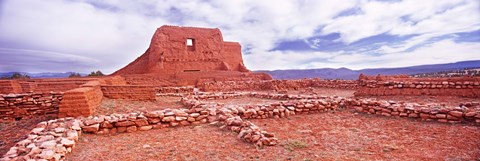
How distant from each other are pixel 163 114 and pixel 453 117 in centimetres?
813

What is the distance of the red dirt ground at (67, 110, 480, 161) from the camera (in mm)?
5020

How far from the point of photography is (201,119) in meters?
7.94

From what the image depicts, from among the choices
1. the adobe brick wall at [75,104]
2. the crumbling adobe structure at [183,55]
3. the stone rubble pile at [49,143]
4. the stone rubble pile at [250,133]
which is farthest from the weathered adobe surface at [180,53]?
the stone rubble pile at [250,133]

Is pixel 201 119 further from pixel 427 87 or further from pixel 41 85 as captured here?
pixel 41 85

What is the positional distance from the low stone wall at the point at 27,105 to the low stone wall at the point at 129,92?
2.25m

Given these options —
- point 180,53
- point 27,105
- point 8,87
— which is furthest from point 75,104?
point 180,53

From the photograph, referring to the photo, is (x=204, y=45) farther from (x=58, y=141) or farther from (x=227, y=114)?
(x=58, y=141)

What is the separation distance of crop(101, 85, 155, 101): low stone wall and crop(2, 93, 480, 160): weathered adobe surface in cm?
506

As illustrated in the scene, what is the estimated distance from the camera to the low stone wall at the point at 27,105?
937cm

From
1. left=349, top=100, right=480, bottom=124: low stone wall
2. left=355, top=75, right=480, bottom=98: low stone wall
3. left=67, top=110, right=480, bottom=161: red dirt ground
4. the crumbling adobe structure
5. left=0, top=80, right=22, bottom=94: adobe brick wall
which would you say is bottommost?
left=67, top=110, right=480, bottom=161: red dirt ground

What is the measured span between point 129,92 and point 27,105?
3833 mm

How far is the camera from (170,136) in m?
6.54

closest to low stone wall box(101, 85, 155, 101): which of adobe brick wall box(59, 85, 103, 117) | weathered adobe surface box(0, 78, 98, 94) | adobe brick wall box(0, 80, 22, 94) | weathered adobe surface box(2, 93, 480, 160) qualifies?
adobe brick wall box(59, 85, 103, 117)

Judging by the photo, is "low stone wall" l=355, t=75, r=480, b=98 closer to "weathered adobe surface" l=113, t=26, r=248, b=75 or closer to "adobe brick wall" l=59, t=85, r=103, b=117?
"adobe brick wall" l=59, t=85, r=103, b=117
